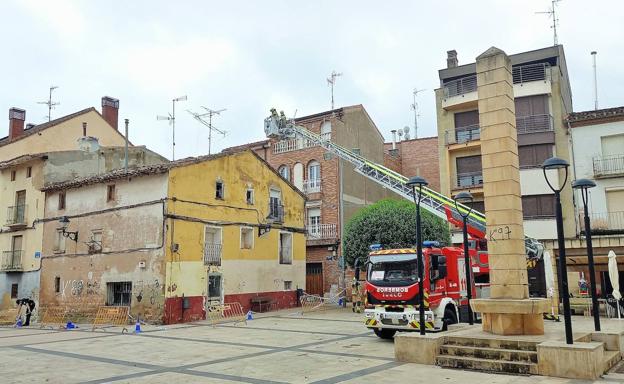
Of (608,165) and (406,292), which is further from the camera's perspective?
(608,165)

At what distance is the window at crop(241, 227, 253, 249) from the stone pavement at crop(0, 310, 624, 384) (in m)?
6.73

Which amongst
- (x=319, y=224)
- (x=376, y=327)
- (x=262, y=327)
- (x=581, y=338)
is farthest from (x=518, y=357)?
(x=319, y=224)

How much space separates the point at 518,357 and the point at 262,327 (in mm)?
11173

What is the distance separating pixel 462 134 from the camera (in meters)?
31.1

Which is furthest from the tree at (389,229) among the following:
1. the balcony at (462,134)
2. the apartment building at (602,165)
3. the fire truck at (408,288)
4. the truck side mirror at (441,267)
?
the truck side mirror at (441,267)

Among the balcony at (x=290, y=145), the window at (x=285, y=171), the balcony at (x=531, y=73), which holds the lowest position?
the window at (x=285, y=171)

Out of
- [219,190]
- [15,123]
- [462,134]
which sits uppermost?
[15,123]

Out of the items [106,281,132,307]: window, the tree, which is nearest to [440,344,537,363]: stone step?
the tree

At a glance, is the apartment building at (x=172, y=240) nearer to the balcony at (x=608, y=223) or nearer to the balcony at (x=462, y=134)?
the balcony at (x=462, y=134)

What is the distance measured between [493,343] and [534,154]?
68.2ft

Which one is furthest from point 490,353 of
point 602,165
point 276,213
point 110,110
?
point 110,110

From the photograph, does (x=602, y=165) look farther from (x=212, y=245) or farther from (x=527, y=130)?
(x=212, y=245)

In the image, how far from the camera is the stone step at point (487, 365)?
31.2ft

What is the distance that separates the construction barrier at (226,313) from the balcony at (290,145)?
14.3 meters
